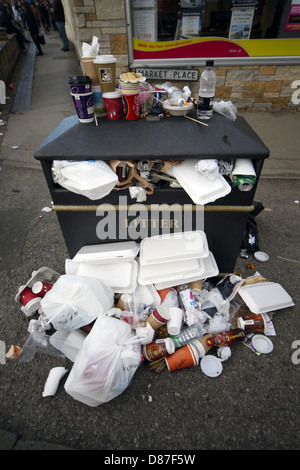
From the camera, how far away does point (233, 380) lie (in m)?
1.73

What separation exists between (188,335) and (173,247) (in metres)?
0.65

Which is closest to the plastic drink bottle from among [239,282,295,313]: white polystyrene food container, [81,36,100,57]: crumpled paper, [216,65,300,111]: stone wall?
[239,282,295,313]: white polystyrene food container

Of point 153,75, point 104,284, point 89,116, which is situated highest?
point 89,116

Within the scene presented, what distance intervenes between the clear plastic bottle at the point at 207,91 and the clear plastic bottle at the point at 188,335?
1.66m

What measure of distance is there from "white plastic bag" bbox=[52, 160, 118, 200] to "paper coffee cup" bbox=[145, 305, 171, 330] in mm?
907

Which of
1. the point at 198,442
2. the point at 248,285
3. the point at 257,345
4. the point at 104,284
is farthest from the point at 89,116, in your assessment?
the point at 198,442

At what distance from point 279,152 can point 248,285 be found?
2.87m

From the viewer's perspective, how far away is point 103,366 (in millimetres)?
1509

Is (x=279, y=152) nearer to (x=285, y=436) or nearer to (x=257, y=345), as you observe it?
(x=257, y=345)

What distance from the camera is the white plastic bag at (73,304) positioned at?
1.70 m

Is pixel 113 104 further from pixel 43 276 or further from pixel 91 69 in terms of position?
pixel 43 276

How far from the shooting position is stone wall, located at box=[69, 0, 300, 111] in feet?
13.1

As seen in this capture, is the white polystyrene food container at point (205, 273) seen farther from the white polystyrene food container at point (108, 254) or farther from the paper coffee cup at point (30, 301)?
the paper coffee cup at point (30, 301)

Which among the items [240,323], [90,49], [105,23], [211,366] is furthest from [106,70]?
[105,23]
